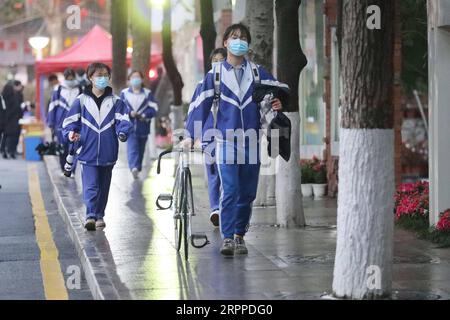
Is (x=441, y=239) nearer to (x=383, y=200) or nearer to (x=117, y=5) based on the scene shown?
(x=383, y=200)

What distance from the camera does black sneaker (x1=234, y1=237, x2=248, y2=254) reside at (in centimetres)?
1160

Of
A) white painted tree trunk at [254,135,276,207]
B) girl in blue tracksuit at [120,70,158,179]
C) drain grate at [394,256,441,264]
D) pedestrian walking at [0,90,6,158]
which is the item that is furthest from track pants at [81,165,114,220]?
pedestrian walking at [0,90,6,158]

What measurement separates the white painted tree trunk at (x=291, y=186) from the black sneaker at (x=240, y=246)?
7.75 ft

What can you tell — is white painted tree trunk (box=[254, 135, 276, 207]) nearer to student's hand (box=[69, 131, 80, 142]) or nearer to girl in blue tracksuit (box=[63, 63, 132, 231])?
girl in blue tracksuit (box=[63, 63, 132, 231])

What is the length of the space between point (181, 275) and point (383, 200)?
2080 millimetres

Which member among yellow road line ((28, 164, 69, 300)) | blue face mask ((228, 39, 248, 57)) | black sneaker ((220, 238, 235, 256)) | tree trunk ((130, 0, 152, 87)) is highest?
tree trunk ((130, 0, 152, 87))

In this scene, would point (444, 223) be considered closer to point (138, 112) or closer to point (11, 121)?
point (138, 112)

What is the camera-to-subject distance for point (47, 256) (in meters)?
12.6

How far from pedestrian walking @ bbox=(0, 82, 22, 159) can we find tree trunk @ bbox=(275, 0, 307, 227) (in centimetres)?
1817

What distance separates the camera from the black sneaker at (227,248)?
37.6 feet

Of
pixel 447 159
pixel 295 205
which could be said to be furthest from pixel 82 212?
pixel 447 159

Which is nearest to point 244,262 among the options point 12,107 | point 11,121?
point 11,121

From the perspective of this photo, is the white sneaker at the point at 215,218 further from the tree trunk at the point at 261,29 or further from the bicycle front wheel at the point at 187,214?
the tree trunk at the point at 261,29
